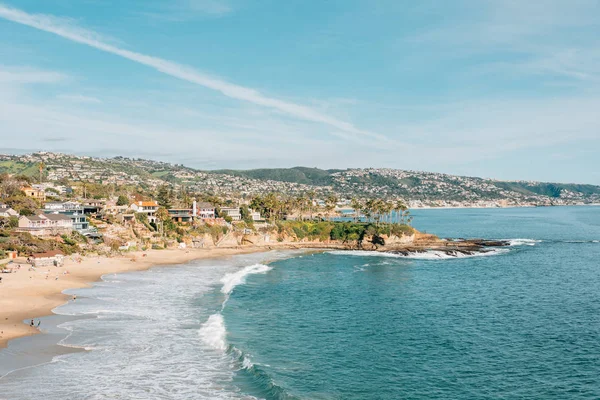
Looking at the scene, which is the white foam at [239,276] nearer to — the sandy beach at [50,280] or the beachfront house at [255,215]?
the sandy beach at [50,280]

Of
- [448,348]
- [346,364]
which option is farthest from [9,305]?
[448,348]

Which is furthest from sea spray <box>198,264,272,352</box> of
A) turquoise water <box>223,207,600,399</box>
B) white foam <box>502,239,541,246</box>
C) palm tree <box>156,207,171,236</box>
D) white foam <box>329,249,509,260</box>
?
white foam <box>502,239,541,246</box>

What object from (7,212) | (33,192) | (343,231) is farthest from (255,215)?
(7,212)

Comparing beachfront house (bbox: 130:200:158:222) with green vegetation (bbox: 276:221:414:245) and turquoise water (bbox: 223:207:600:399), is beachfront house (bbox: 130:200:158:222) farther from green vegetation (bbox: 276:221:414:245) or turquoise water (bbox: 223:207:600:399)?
turquoise water (bbox: 223:207:600:399)

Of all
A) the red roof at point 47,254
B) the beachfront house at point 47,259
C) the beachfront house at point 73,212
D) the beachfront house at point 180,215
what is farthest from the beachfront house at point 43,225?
the beachfront house at point 180,215

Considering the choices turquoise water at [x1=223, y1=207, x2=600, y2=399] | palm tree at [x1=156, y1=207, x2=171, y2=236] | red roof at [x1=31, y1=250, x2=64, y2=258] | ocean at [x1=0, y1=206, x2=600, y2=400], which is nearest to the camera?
ocean at [x1=0, y1=206, x2=600, y2=400]

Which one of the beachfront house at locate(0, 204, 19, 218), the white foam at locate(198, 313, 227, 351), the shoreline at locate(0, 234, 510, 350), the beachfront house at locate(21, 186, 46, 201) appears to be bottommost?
the shoreline at locate(0, 234, 510, 350)

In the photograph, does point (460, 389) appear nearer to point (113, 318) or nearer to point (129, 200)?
point (113, 318)
